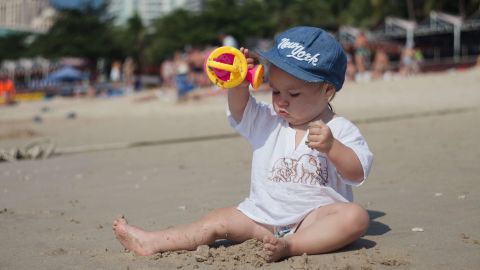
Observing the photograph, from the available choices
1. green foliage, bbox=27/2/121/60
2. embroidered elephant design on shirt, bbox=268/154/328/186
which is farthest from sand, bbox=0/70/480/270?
green foliage, bbox=27/2/121/60

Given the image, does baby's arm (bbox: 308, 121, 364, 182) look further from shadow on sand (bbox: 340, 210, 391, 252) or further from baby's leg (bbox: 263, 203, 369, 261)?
shadow on sand (bbox: 340, 210, 391, 252)

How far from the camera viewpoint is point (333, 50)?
2697mm

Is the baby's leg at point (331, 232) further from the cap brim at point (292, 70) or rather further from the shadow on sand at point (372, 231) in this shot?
the cap brim at point (292, 70)

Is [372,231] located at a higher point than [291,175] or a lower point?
lower

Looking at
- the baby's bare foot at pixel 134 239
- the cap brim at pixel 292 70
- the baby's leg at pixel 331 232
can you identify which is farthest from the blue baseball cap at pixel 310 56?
the baby's bare foot at pixel 134 239

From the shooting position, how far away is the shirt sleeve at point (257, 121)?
294cm

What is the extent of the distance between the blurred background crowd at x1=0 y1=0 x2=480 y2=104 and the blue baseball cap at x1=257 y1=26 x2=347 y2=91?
19680 mm

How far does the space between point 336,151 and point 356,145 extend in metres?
0.19

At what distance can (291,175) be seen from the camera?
2768mm

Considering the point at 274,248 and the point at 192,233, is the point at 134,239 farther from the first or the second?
the point at 274,248

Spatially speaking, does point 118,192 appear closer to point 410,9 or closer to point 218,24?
point 410,9

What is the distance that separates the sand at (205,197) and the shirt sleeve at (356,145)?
0.34 m

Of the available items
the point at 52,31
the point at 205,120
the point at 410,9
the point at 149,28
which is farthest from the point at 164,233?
the point at 149,28

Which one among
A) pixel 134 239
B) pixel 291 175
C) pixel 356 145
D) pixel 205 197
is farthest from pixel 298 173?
pixel 205 197
